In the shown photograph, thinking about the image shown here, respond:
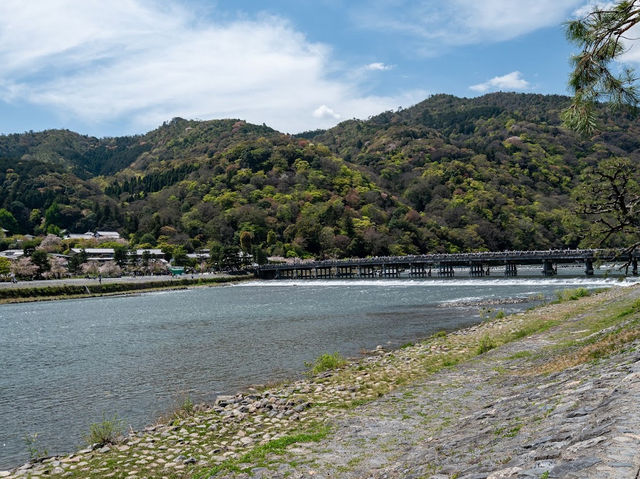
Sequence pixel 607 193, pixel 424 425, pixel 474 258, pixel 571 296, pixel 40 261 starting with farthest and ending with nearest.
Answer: pixel 40 261 → pixel 474 258 → pixel 571 296 → pixel 607 193 → pixel 424 425

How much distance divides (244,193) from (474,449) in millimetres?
122723

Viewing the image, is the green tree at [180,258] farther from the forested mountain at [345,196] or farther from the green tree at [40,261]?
the green tree at [40,261]

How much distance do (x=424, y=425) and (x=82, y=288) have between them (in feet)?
204

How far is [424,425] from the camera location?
790 cm

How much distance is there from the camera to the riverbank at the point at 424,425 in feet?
14.2

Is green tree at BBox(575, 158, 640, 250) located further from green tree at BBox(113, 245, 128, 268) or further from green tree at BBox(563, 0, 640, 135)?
green tree at BBox(113, 245, 128, 268)

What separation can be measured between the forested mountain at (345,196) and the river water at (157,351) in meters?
67.7

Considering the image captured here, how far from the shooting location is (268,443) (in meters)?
7.84

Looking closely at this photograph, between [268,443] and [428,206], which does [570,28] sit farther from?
[428,206]

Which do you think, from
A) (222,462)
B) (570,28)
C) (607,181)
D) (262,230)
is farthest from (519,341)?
(262,230)

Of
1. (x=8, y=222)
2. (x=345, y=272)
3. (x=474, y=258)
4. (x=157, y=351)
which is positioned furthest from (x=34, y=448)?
(x=8, y=222)

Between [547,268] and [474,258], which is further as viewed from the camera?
[474,258]

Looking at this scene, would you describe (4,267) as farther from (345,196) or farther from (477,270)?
(345,196)

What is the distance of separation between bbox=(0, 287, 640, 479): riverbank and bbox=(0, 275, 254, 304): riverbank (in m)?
53.9
